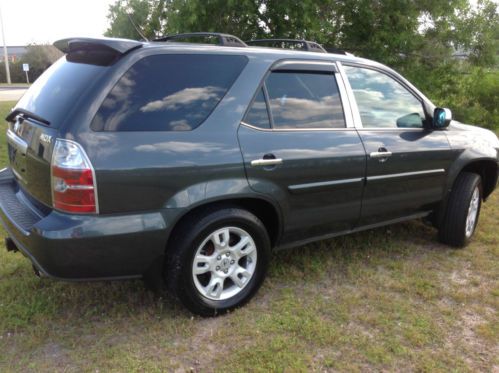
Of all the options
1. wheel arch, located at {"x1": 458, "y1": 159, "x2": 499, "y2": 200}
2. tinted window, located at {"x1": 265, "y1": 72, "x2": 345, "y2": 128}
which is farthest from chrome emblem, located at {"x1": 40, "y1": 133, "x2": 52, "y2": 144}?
wheel arch, located at {"x1": 458, "y1": 159, "x2": 499, "y2": 200}

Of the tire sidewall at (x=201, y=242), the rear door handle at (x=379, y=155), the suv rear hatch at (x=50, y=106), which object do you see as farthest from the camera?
the rear door handle at (x=379, y=155)

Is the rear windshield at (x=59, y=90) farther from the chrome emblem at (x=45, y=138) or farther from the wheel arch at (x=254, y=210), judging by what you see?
the wheel arch at (x=254, y=210)

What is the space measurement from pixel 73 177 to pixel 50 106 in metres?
0.58

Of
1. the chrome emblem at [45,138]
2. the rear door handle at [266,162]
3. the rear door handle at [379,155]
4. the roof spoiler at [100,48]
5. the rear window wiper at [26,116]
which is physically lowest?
the rear door handle at [379,155]

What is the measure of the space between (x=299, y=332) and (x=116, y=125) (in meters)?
1.69

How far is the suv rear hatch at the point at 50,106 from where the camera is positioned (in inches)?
103

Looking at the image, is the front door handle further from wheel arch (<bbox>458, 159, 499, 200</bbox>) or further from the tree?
the tree

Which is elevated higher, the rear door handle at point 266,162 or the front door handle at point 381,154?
the rear door handle at point 266,162

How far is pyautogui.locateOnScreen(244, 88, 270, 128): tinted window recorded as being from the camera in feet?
10.1

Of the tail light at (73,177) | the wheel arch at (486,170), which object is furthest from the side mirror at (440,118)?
the tail light at (73,177)

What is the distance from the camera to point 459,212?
4.38 meters

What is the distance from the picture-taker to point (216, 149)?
2.87 m

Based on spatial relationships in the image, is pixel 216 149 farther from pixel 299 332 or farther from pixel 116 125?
pixel 299 332

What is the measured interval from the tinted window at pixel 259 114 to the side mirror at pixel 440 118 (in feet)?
5.81
